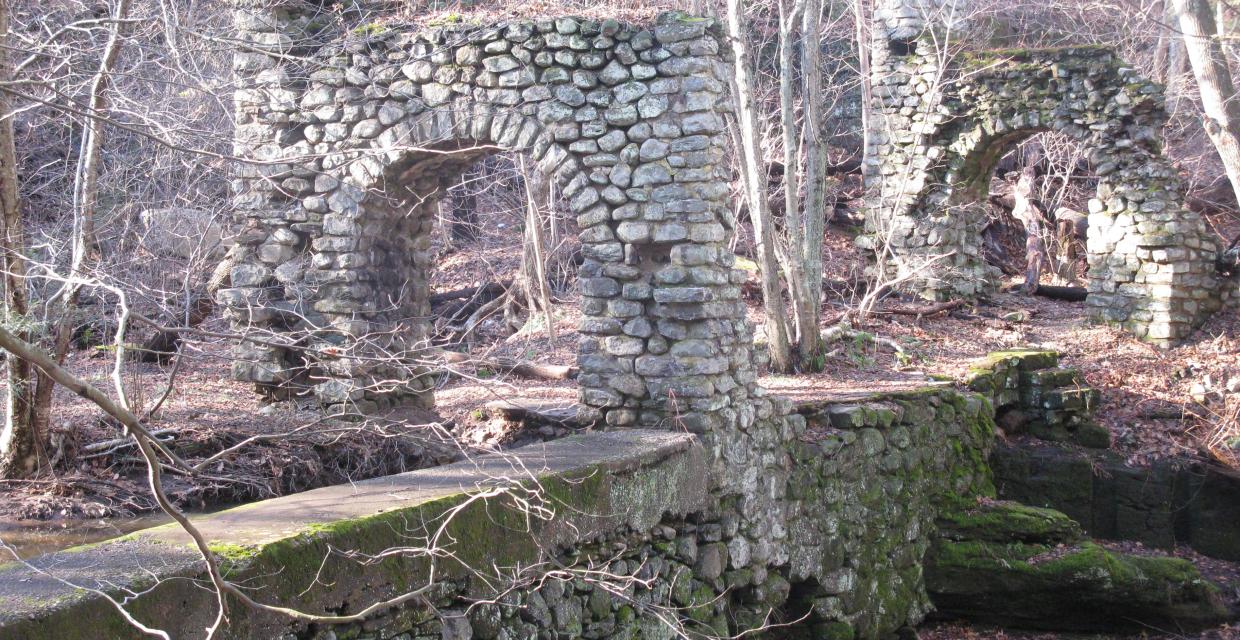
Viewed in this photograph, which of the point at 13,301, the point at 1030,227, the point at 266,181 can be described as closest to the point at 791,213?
the point at 266,181

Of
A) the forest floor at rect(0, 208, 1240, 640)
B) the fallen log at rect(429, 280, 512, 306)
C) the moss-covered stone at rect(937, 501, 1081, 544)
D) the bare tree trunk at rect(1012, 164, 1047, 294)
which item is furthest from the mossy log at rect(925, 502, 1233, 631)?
the fallen log at rect(429, 280, 512, 306)

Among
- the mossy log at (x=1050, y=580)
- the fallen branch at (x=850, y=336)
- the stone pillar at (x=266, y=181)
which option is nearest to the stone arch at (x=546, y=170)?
the stone pillar at (x=266, y=181)

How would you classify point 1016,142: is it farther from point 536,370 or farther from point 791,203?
point 536,370

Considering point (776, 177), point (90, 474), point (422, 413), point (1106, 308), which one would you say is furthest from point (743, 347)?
point (776, 177)

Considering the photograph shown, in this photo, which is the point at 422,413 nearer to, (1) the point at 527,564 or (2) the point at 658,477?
(2) the point at 658,477

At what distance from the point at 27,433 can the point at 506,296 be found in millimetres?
7995

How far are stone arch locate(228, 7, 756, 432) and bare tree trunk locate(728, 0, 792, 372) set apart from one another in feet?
7.76

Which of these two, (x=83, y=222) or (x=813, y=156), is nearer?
(x=83, y=222)

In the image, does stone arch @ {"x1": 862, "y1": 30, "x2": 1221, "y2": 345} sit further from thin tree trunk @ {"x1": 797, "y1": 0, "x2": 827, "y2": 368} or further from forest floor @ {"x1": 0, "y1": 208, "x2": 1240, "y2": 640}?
thin tree trunk @ {"x1": 797, "y1": 0, "x2": 827, "y2": 368}

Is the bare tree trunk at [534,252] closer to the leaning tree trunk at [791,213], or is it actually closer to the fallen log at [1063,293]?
the leaning tree trunk at [791,213]

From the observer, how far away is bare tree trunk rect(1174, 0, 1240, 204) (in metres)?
9.19

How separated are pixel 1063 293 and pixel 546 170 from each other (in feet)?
34.9

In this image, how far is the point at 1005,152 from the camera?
14.5 m

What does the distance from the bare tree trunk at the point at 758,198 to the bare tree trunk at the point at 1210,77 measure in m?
3.85
